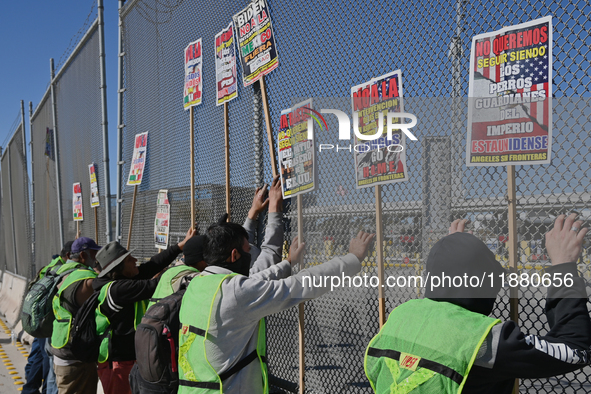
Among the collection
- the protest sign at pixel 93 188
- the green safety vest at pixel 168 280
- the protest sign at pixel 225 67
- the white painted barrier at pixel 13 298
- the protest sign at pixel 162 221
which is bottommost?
the white painted barrier at pixel 13 298

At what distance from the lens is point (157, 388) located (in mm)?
3066

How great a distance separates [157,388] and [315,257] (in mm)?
1355

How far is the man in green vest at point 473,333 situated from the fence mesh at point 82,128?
26.6ft

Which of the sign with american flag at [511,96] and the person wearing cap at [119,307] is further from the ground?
the sign with american flag at [511,96]

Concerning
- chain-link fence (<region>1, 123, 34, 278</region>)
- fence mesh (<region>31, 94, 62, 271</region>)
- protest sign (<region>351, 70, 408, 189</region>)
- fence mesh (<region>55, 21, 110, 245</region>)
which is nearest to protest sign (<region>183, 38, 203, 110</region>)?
protest sign (<region>351, 70, 408, 189</region>)

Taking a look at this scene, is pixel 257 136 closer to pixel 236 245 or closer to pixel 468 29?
pixel 236 245

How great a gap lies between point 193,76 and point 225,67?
0.82 metres

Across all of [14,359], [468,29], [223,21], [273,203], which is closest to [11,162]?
[14,359]

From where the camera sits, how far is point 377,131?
2.84 meters

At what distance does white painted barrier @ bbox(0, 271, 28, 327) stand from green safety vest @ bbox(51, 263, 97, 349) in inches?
331

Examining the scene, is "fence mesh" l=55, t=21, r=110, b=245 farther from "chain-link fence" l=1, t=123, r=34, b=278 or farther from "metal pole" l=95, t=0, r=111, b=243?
"chain-link fence" l=1, t=123, r=34, b=278

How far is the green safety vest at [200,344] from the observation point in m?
2.64

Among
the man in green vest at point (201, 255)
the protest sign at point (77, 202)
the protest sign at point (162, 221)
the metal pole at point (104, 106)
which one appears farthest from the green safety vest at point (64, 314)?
the protest sign at point (77, 202)

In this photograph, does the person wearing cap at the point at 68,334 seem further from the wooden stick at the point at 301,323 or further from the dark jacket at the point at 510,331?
the dark jacket at the point at 510,331
